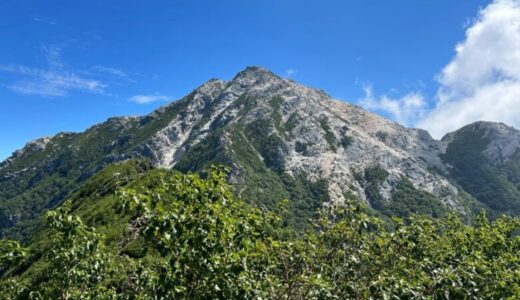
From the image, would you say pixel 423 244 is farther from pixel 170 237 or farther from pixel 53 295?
pixel 53 295

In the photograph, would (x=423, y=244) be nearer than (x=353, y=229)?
No

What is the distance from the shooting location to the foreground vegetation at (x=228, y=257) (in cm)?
1329

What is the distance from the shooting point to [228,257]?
43.9ft

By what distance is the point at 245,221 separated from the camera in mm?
15281

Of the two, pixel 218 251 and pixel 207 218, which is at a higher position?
pixel 207 218

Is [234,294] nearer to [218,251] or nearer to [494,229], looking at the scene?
[218,251]

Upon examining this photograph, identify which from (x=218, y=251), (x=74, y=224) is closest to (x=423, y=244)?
(x=218, y=251)

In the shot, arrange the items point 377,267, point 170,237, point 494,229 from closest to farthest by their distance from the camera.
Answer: point 170,237, point 377,267, point 494,229

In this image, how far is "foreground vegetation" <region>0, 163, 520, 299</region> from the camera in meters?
13.3

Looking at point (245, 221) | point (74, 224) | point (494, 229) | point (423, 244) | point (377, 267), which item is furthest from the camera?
point (494, 229)

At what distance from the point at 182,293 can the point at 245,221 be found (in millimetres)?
3098

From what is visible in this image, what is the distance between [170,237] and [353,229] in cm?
932

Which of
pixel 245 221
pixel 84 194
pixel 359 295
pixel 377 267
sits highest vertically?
pixel 84 194

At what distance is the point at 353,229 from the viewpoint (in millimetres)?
19438
